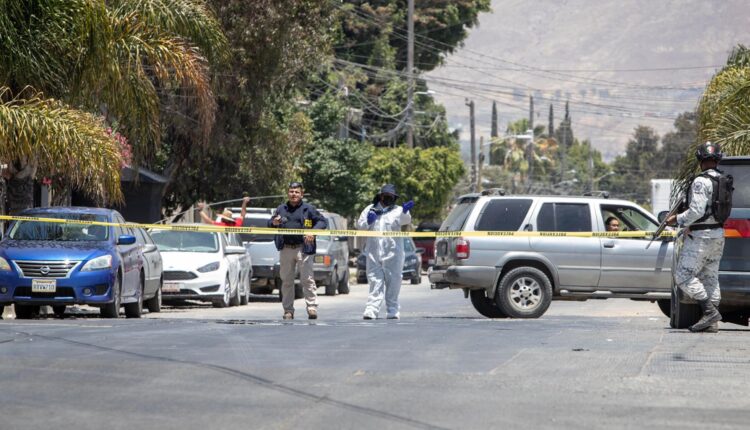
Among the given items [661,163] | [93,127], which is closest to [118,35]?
[93,127]

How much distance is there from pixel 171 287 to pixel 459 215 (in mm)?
6572

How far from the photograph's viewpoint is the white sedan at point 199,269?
24547mm

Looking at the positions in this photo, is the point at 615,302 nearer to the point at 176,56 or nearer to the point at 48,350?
the point at 176,56

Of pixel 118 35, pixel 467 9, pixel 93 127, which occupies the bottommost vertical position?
pixel 93 127

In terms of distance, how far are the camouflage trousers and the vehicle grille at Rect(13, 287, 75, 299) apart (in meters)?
8.18

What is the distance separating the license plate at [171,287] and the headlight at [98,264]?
5.63 meters

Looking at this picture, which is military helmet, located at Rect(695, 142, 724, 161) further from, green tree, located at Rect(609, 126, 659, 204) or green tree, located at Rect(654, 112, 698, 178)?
green tree, located at Rect(609, 126, 659, 204)

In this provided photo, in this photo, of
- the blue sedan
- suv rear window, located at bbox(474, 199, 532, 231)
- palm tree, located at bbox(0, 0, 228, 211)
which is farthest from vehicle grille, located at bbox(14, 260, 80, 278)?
suv rear window, located at bbox(474, 199, 532, 231)

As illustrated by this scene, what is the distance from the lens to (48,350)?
39.2 ft

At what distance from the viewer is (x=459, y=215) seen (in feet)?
66.8

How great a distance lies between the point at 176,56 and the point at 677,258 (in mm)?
10006

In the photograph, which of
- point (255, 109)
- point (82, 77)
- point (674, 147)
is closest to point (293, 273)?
point (82, 77)

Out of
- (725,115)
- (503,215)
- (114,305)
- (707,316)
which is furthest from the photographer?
(725,115)

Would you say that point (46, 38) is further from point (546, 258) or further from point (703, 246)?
point (703, 246)
